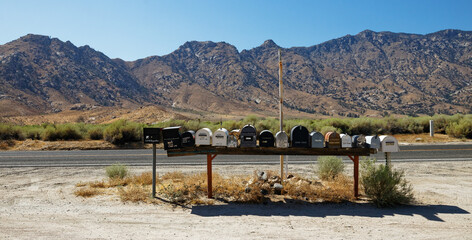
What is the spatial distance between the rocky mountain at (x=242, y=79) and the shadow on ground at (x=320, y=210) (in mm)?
91797

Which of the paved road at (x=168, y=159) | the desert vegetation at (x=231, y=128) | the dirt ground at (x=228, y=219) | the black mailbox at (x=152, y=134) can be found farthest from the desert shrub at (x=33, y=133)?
the black mailbox at (x=152, y=134)

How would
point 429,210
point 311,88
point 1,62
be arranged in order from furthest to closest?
point 311,88, point 1,62, point 429,210

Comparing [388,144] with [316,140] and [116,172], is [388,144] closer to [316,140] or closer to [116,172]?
[316,140]

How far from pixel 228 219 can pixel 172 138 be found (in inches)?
101

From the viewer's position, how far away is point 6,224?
5.84 m

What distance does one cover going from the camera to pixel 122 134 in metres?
23.3

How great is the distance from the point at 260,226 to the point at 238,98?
11099 cm

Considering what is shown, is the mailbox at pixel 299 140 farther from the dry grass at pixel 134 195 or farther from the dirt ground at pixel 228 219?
the dry grass at pixel 134 195

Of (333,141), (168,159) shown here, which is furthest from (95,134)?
(333,141)

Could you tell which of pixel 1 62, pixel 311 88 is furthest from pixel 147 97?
pixel 311 88

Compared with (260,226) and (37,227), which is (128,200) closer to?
(37,227)

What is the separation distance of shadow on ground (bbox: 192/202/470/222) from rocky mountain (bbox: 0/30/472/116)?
9180 cm

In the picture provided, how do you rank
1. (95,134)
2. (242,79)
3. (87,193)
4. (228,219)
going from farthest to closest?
1. (242,79)
2. (95,134)
3. (87,193)
4. (228,219)

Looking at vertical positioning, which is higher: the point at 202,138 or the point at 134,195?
the point at 202,138
